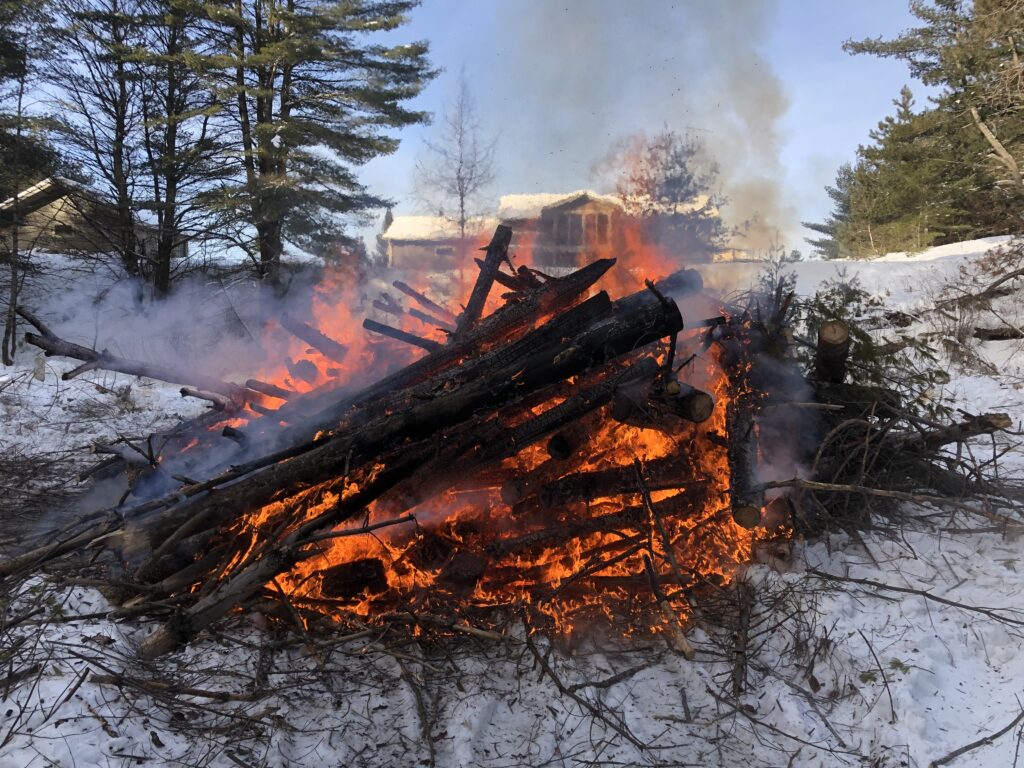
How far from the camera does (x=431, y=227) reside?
97.6ft

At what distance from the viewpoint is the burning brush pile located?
3988mm

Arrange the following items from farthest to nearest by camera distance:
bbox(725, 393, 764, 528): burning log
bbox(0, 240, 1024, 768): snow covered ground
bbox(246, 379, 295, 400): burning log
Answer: bbox(246, 379, 295, 400): burning log
bbox(725, 393, 764, 528): burning log
bbox(0, 240, 1024, 768): snow covered ground

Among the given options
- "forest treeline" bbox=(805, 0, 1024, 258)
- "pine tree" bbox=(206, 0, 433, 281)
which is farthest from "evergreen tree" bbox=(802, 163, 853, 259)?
"pine tree" bbox=(206, 0, 433, 281)

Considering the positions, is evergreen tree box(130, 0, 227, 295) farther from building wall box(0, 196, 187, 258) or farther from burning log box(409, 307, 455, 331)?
burning log box(409, 307, 455, 331)

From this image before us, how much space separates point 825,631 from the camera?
139 inches

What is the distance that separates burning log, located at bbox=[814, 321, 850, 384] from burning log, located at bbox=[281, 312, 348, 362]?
5042 mm

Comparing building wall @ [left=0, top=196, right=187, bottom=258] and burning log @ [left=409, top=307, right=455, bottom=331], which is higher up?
building wall @ [left=0, top=196, right=187, bottom=258]

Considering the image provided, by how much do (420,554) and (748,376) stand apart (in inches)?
127

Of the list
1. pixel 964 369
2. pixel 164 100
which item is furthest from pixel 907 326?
pixel 164 100

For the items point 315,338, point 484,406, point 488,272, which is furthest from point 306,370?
point 484,406

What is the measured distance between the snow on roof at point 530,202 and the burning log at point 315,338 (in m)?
20.4

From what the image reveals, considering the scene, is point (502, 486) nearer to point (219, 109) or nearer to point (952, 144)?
point (219, 109)

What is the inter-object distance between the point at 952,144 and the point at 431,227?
22153mm

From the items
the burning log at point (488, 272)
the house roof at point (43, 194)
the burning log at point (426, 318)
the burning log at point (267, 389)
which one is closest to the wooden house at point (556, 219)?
the house roof at point (43, 194)
